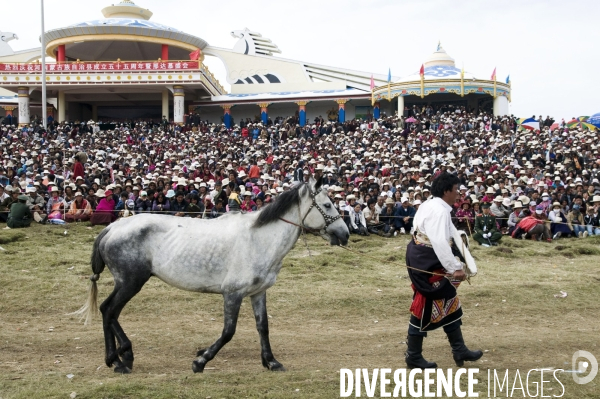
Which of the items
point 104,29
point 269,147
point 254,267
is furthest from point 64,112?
point 254,267

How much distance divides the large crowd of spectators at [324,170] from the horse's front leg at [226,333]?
124 centimetres

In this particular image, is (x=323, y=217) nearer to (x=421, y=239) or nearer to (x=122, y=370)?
(x=421, y=239)

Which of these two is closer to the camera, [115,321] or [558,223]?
[115,321]

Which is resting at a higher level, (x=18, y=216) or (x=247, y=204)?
(x=247, y=204)

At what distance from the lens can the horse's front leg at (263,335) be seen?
230 inches

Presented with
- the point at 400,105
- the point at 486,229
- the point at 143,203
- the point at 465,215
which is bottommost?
the point at 486,229

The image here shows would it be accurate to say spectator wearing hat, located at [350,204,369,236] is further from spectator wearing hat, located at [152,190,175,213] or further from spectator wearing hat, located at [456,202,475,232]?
spectator wearing hat, located at [152,190,175,213]

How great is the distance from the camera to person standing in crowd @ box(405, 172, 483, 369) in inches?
222

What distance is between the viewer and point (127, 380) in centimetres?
536

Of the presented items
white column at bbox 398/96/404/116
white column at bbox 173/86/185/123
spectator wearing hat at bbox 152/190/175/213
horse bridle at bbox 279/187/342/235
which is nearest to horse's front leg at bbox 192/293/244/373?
horse bridle at bbox 279/187/342/235

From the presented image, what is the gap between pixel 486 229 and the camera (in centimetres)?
1338

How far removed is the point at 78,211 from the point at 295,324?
8.40m

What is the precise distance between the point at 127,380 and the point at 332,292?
452 centimetres

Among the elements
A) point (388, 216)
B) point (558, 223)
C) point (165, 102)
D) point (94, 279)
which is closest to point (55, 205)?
point (388, 216)
